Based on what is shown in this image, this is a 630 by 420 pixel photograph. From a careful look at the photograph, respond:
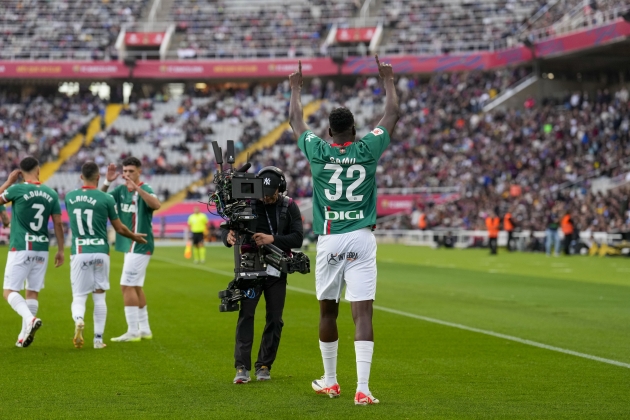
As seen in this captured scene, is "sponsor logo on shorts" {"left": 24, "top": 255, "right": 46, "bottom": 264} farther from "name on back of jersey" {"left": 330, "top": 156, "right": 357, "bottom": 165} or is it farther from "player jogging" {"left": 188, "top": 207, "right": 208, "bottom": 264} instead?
"player jogging" {"left": 188, "top": 207, "right": 208, "bottom": 264}

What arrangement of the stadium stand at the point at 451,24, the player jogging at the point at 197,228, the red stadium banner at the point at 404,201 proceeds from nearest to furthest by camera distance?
the player jogging at the point at 197,228 < the red stadium banner at the point at 404,201 < the stadium stand at the point at 451,24

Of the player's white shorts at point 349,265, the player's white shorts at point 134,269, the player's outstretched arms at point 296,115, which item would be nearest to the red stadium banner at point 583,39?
the player's white shorts at point 134,269

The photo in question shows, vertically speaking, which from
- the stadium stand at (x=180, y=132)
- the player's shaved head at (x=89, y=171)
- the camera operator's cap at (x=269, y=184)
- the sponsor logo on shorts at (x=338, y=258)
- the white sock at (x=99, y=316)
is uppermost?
the stadium stand at (x=180, y=132)

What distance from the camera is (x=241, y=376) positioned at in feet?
31.1

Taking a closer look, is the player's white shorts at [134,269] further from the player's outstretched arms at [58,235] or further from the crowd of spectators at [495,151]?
the crowd of spectators at [495,151]

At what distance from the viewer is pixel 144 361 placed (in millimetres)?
11133

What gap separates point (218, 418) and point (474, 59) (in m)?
56.5

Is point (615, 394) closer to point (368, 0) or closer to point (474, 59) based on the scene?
point (474, 59)

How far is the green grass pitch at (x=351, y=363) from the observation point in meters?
8.20

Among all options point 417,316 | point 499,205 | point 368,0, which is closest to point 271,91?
point 368,0

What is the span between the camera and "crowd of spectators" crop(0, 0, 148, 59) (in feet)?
234

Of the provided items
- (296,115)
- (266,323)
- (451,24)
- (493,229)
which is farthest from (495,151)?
(296,115)

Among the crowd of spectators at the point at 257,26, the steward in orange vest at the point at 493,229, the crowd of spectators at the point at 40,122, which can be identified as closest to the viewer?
the steward in orange vest at the point at 493,229

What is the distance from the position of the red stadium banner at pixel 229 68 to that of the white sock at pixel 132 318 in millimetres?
54440
